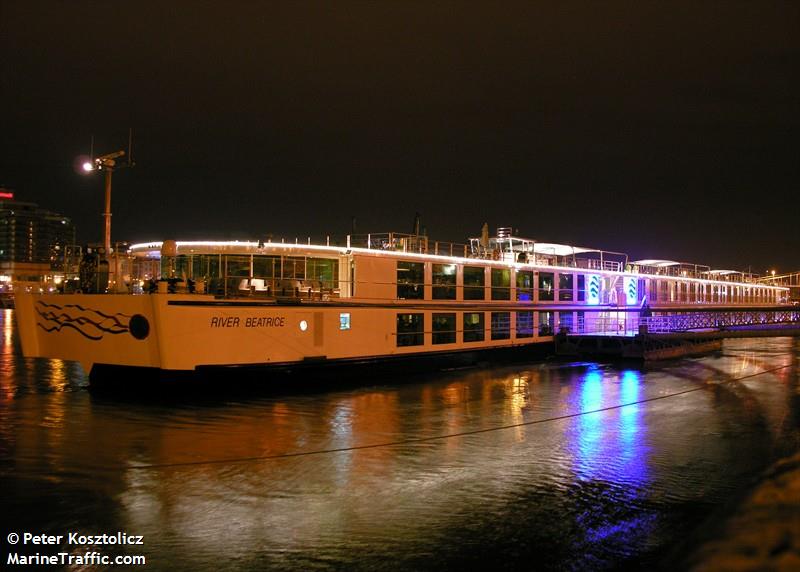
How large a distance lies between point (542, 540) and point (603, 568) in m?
1.00

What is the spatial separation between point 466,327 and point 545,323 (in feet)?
23.7

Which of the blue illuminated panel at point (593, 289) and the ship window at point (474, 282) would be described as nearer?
the ship window at point (474, 282)

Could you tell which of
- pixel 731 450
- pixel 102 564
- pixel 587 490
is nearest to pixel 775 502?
pixel 587 490

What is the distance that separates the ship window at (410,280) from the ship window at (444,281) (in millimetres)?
795

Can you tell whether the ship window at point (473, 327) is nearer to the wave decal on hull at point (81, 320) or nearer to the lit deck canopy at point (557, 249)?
the lit deck canopy at point (557, 249)

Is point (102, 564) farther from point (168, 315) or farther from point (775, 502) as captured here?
point (168, 315)

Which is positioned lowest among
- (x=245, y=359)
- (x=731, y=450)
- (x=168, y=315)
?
(x=731, y=450)

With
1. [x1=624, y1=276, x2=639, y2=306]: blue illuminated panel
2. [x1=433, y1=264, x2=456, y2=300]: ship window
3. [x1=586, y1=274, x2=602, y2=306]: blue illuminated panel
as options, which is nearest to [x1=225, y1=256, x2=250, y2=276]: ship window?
[x1=433, y1=264, x2=456, y2=300]: ship window

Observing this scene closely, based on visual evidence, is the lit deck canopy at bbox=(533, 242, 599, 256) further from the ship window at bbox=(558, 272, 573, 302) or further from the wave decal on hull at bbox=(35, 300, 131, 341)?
the wave decal on hull at bbox=(35, 300, 131, 341)

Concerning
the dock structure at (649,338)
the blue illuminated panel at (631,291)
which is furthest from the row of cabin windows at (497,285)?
the dock structure at (649,338)

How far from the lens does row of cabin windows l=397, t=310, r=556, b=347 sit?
25.5 m

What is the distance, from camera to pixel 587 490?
34.4ft

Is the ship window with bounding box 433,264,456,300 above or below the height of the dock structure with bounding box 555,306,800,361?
above

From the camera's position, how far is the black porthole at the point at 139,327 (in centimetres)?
1797
